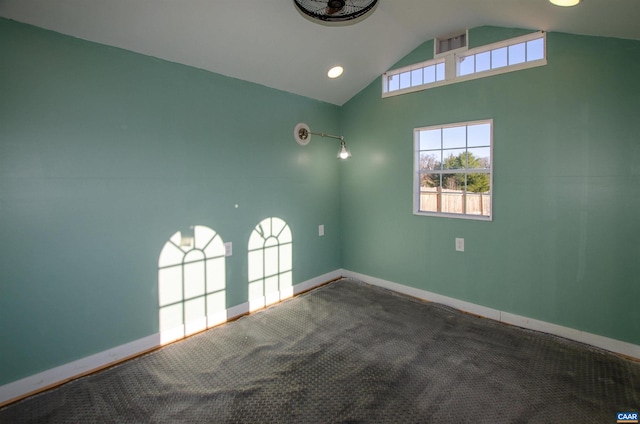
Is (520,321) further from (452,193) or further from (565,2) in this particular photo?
(565,2)

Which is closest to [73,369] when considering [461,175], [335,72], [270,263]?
[270,263]

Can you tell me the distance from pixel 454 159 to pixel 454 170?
115mm

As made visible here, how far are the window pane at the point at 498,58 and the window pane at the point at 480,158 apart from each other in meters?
0.73

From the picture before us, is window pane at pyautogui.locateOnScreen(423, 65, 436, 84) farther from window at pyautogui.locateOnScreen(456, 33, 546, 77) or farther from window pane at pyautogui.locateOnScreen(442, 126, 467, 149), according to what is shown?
window pane at pyautogui.locateOnScreen(442, 126, 467, 149)

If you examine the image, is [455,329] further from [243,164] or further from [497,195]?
[243,164]

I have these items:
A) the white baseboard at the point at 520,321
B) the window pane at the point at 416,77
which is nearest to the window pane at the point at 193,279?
the white baseboard at the point at 520,321

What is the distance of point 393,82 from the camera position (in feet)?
11.9

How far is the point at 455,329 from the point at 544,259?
3.12ft

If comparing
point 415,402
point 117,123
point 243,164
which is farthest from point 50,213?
point 415,402

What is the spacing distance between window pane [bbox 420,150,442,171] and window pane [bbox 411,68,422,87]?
731 millimetres

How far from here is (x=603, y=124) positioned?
8.02 feet

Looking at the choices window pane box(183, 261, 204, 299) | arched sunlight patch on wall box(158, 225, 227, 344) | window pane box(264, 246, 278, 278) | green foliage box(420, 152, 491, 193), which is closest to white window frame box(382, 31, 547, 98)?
green foliage box(420, 152, 491, 193)

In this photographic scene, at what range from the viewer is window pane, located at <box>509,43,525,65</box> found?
2.78m

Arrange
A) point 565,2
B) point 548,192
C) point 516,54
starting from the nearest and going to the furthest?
point 565,2 → point 548,192 → point 516,54
